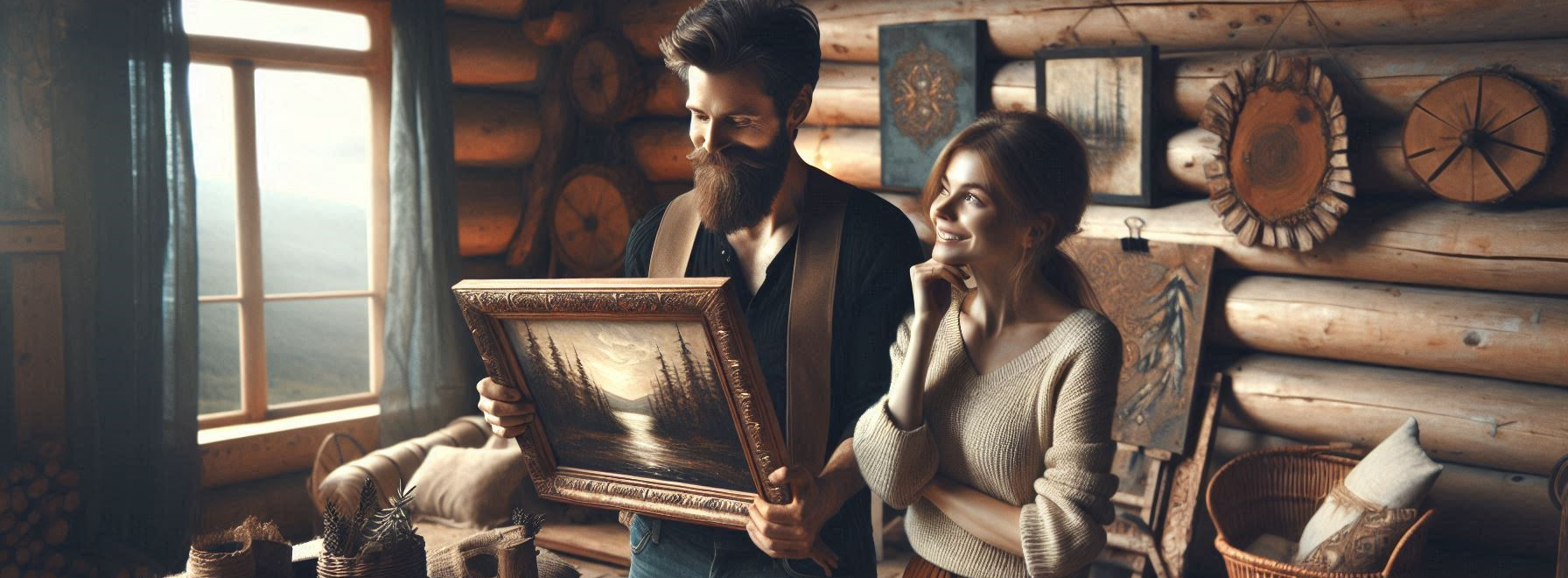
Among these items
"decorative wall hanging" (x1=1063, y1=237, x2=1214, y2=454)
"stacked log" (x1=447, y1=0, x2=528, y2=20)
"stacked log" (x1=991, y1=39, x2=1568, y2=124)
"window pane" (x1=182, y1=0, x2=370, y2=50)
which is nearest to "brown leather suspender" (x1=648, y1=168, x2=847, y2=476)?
"stacked log" (x1=991, y1=39, x2=1568, y2=124)

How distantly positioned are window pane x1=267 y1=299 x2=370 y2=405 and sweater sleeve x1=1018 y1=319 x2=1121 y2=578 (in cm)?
788

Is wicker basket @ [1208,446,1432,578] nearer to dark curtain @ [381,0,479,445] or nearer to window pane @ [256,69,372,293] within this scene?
dark curtain @ [381,0,479,445]

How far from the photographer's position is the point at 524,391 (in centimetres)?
211

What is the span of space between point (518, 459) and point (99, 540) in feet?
5.48

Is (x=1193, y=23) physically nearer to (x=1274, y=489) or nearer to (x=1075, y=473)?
(x=1274, y=489)

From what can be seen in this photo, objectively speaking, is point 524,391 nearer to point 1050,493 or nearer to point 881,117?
point 1050,493

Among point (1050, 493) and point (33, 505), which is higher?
point (1050, 493)

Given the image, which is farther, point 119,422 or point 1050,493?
point 119,422

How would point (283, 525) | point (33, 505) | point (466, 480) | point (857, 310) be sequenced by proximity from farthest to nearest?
point (283, 525) → point (466, 480) → point (33, 505) → point (857, 310)

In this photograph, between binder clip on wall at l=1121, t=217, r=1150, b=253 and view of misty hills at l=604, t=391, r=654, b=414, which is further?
binder clip on wall at l=1121, t=217, r=1150, b=253

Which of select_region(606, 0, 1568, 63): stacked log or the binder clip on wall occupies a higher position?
select_region(606, 0, 1568, 63): stacked log

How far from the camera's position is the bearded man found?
1.79 metres

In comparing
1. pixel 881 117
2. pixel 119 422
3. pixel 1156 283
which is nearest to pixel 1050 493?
pixel 1156 283

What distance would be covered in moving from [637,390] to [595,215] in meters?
4.43
